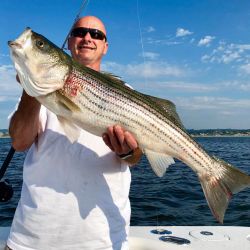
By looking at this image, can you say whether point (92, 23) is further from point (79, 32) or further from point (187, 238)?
point (187, 238)

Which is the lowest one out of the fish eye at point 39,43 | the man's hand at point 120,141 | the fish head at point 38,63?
the man's hand at point 120,141

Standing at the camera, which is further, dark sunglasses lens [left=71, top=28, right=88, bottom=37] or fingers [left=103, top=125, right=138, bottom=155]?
dark sunglasses lens [left=71, top=28, right=88, bottom=37]

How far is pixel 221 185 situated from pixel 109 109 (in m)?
1.46

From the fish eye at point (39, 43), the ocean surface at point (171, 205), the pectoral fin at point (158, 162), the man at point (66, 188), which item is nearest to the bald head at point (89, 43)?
the fish eye at point (39, 43)

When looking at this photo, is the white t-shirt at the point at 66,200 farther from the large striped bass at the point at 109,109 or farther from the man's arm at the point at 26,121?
the large striped bass at the point at 109,109

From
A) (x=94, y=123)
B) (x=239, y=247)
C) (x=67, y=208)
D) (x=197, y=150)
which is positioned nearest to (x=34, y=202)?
(x=67, y=208)

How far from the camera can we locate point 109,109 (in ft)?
12.5

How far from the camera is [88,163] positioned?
145 inches

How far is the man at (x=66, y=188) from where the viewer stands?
11.7 feet

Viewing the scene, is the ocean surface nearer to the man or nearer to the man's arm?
the man

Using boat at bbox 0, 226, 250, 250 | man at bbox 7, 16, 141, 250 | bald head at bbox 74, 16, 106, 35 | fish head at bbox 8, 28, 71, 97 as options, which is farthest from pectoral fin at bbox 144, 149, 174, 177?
boat at bbox 0, 226, 250, 250

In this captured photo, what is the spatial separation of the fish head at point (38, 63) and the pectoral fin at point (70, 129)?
316 mm

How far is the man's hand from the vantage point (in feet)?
11.9

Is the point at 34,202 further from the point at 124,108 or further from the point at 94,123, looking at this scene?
the point at 124,108
